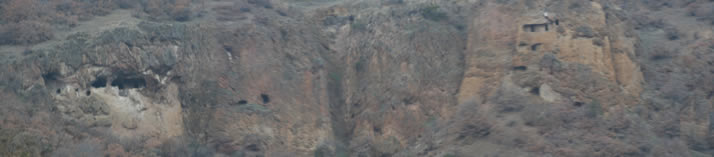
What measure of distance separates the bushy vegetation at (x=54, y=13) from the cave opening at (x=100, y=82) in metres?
3.53

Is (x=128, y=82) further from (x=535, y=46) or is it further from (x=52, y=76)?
(x=535, y=46)

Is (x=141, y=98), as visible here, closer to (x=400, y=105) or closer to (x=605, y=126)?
(x=400, y=105)

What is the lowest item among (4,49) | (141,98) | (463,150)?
(463,150)

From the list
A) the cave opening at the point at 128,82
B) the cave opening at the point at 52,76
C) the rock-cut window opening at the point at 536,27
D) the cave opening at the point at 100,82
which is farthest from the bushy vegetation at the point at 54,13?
the rock-cut window opening at the point at 536,27

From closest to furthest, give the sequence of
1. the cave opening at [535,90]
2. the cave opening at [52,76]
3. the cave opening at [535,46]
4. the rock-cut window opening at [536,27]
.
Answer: the cave opening at [52,76] → the cave opening at [535,90] → the cave opening at [535,46] → the rock-cut window opening at [536,27]

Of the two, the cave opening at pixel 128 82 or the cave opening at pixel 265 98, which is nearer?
the cave opening at pixel 128 82

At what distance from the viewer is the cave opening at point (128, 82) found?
2453cm

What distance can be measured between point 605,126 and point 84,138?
1833 cm

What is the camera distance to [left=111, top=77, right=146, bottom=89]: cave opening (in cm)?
2453

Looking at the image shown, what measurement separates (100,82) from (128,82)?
42.2 inches

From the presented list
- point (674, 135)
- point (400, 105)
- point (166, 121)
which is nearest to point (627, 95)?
point (674, 135)

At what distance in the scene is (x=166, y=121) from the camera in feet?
82.1

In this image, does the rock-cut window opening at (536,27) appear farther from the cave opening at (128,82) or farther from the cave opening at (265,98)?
the cave opening at (128,82)

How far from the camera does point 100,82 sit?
2416cm
